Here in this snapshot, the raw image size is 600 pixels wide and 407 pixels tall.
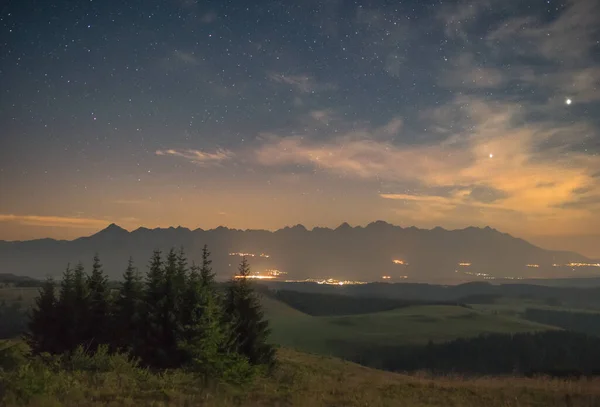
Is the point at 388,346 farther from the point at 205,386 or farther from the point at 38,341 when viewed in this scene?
the point at 205,386

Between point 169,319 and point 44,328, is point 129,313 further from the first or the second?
point 44,328

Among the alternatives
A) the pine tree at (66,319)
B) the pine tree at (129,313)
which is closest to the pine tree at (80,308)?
the pine tree at (66,319)

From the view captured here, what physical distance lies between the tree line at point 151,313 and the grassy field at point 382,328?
3172 inches

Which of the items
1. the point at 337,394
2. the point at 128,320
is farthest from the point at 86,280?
the point at 337,394

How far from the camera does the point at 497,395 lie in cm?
1833

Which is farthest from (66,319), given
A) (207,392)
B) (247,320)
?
(207,392)

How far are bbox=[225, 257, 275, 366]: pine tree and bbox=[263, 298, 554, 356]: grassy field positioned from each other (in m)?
82.6

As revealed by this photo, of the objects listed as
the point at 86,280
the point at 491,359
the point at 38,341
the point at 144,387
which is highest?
the point at 86,280

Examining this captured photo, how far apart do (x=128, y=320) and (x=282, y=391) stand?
46.2ft

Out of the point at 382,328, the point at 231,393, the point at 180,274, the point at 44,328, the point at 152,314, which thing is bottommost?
the point at 382,328

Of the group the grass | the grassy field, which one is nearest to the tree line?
the grass

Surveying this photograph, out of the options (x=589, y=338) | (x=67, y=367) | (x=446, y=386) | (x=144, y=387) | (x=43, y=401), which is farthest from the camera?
(x=589, y=338)

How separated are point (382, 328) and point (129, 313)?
127926 mm

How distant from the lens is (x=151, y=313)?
25.7 meters
